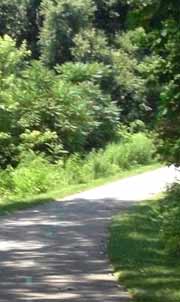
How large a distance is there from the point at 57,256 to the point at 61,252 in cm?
37

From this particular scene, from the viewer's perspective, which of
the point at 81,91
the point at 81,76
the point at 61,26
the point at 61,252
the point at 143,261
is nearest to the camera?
the point at 143,261

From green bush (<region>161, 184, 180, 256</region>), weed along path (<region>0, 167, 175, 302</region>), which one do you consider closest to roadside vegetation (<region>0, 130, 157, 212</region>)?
weed along path (<region>0, 167, 175, 302</region>)

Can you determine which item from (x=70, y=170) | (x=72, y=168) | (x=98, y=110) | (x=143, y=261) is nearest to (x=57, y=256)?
(x=143, y=261)

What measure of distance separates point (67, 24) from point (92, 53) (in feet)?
5.61

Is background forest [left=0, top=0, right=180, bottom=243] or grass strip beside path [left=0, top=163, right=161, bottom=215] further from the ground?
background forest [left=0, top=0, right=180, bottom=243]

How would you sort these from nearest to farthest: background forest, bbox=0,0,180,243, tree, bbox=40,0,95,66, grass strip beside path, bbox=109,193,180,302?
1. grass strip beside path, bbox=109,193,180,302
2. background forest, bbox=0,0,180,243
3. tree, bbox=40,0,95,66

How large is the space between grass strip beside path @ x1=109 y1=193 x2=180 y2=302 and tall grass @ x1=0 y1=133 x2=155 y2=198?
16.8 ft

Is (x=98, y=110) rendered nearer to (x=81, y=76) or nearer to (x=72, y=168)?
(x=81, y=76)

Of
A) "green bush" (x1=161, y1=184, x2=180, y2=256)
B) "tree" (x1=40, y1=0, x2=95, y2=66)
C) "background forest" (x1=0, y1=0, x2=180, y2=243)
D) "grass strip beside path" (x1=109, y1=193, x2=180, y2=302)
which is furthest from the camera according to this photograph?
"tree" (x1=40, y1=0, x2=95, y2=66)

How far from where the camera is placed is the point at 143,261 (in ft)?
33.2

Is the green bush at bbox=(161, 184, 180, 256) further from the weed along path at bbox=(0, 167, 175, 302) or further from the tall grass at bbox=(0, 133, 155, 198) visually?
the tall grass at bbox=(0, 133, 155, 198)

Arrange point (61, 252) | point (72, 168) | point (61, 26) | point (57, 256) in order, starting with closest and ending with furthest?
point (57, 256)
point (61, 252)
point (72, 168)
point (61, 26)

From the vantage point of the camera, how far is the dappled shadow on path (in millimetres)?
8430

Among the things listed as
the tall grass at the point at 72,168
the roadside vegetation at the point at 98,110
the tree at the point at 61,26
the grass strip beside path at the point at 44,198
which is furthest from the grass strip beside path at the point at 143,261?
the tree at the point at 61,26
